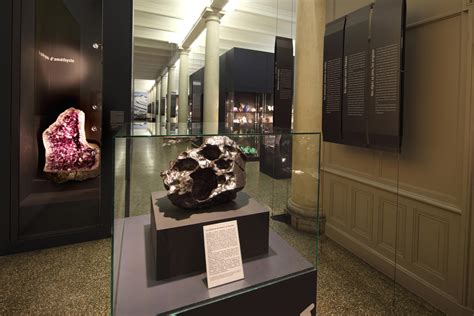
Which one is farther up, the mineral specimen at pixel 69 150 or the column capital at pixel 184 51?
the column capital at pixel 184 51

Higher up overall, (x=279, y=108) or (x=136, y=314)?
(x=279, y=108)

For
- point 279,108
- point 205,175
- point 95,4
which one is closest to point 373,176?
point 279,108

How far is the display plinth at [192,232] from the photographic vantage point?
97 cm

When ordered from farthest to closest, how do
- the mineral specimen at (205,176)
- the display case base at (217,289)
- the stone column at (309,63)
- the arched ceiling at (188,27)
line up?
the arched ceiling at (188,27)
the stone column at (309,63)
the mineral specimen at (205,176)
the display case base at (217,289)

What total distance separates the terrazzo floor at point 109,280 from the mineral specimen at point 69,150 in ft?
2.63

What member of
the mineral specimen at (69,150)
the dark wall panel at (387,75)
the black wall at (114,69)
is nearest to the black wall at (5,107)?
the mineral specimen at (69,150)

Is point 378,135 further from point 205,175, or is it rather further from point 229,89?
point 229,89

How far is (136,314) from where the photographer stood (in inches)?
32.9

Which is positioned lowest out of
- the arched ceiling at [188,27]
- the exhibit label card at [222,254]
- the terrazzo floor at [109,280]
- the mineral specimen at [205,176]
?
the terrazzo floor at [109,280]

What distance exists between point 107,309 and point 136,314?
141 centimetres

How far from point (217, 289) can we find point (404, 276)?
2.09 metres

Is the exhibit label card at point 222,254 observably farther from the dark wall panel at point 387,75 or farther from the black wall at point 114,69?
the black wall at point 114,69

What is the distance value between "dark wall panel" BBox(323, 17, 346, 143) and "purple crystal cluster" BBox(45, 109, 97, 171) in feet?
8.43

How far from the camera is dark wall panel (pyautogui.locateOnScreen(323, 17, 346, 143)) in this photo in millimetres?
2607
